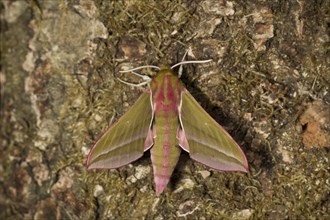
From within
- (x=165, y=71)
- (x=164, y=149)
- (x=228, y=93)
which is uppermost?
(x=165, y=71)

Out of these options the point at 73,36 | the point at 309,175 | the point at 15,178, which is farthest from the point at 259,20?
the point at 15,178

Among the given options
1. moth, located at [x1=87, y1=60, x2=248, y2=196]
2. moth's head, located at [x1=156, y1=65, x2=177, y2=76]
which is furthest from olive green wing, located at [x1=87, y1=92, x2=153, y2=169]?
moth's head, located at [x1=156, y1=65, x2=177, y2=76]

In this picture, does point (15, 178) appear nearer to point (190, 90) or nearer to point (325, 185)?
point (190, 90)

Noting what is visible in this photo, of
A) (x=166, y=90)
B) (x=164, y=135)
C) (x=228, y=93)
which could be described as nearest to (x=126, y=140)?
(x=164, y=135)

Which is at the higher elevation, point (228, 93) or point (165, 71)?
point (165, 71)

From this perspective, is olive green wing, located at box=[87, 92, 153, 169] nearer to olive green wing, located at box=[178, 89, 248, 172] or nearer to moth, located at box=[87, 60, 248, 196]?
moth, located at box=[87, 60, 248, 196]

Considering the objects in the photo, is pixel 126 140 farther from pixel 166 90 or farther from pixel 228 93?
pixel 228 93

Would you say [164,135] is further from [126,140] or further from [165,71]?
[165,71]

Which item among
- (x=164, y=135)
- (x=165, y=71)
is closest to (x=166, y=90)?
(x=165, y=71)

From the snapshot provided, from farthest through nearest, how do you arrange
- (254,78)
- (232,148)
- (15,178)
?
(15,178), (254,78), (232,148)
